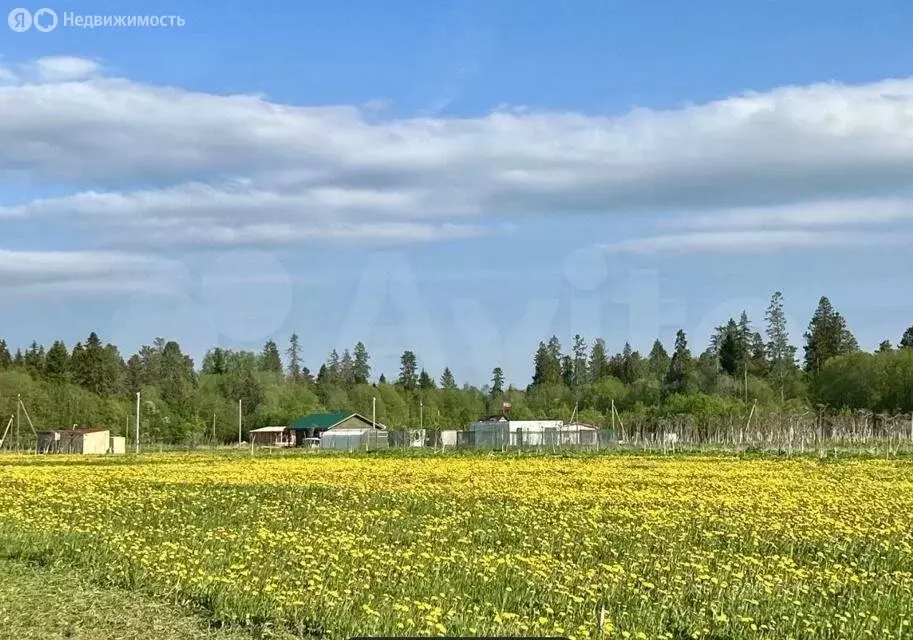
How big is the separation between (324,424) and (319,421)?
1544 millimetres

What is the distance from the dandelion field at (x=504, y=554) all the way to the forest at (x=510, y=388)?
6120 centimetres

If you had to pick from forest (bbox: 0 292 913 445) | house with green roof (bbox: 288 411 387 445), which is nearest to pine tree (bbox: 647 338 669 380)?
forest (bbox: 0 292 913 445)

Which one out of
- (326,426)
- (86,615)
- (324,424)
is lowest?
(86,615)

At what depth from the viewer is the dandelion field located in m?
10.2

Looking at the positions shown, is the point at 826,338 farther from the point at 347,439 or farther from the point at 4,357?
the point at 4,357

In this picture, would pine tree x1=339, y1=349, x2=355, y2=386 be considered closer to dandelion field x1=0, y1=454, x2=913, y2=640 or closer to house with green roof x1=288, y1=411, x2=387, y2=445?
house with green roof x1=288, y1=411, x2=387, y2=445

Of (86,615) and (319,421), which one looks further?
(319,421)

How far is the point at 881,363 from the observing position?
107500mm

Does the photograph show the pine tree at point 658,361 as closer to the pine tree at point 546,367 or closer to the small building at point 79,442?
the pine tree at point 546,367

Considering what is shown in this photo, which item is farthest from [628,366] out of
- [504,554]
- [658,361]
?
[504,554]

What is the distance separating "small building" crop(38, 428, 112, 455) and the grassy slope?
77449 millimetres

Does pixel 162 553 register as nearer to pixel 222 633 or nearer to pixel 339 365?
pixel 222 633

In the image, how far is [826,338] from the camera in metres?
143

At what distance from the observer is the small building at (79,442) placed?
88688 mm
